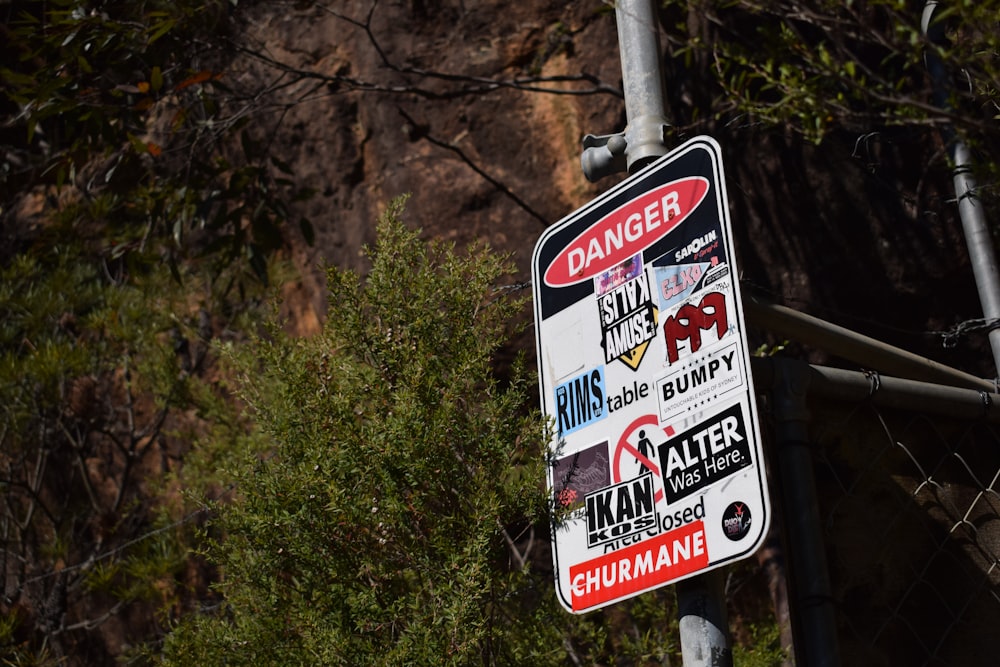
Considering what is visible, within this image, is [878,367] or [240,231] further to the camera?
[240,231]

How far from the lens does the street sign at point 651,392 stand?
1.67m

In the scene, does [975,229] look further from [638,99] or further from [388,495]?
[388,495]

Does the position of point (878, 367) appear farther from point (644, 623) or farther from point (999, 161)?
point (644, 623)

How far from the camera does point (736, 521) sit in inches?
63.5

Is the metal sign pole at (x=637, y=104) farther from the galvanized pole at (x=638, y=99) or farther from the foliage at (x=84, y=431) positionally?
the foliage at (x=84, y=431)

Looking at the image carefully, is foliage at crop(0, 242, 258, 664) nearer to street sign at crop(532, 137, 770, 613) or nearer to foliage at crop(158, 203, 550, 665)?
foliage at crop(158, 203, 550, 665)

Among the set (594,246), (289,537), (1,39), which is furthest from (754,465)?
(1,39)

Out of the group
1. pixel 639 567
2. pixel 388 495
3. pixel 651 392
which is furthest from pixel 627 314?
pixel 388 495

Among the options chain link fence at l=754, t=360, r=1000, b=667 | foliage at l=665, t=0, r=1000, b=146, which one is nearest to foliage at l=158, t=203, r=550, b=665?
chain link fence at l=754, t=360, r=1000, b=667

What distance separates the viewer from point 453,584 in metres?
2.40

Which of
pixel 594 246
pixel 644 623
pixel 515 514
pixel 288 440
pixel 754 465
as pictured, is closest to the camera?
pixel 754 465

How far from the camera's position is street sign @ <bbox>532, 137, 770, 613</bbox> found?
167 cm

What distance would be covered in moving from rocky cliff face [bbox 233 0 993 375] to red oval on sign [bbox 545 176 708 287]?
2.30m

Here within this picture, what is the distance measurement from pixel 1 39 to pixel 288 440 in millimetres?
5549
